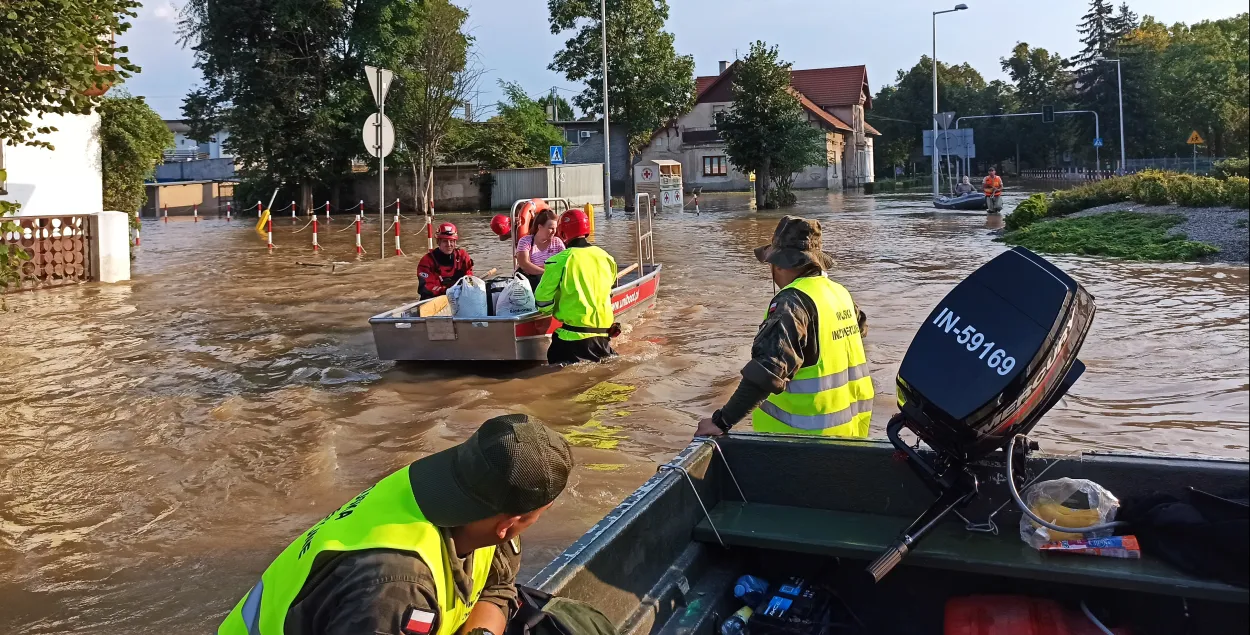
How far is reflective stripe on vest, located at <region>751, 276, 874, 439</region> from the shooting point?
4.17m

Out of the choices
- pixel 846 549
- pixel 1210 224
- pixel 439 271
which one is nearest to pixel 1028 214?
pixel 1210 224

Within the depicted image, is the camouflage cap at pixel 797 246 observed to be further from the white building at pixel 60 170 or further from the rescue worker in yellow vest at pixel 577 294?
the white building at pixel 60 170

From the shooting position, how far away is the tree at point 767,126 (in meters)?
40.6

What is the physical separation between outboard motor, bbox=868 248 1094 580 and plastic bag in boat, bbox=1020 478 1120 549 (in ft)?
0.59

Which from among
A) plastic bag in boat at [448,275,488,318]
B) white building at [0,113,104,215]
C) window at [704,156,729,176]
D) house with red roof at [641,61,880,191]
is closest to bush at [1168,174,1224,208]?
plastic bag in boat at [448,275,488,318]

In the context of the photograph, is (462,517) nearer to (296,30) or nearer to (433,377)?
(433,377)

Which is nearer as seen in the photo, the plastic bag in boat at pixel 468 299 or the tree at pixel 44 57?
the tree at pixel 44 57

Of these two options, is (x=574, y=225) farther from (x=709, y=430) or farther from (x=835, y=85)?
(x=835, y=85)

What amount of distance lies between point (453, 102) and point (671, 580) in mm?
39464

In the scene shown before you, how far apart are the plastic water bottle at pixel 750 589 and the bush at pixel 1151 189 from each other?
2162cm

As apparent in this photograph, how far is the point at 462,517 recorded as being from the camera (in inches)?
87.1

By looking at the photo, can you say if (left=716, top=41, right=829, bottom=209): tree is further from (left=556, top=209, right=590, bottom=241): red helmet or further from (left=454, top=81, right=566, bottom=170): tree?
(left=556, top=209, right=590, bottom=241): red helmet

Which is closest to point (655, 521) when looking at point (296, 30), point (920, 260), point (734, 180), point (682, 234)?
point (920, 260)

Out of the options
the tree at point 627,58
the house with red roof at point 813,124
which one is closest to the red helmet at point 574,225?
the tree at point 627,58
